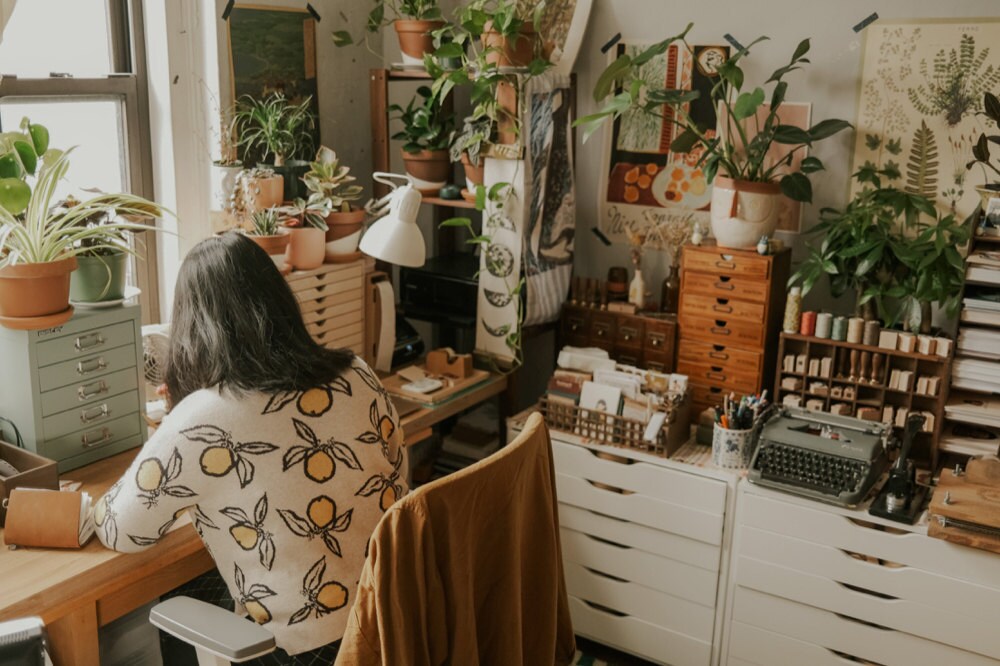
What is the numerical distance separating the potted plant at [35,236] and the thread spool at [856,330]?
194 cm

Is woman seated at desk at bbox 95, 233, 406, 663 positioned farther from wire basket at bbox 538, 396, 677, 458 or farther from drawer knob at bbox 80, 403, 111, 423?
wire basket at bbox 538, 396, 677, 458

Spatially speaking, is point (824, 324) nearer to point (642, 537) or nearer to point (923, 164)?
point (923, 164)

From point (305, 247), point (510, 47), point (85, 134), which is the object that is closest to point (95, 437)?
point (305, 247)

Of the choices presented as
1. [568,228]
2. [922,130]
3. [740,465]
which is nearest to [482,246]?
[568,228]

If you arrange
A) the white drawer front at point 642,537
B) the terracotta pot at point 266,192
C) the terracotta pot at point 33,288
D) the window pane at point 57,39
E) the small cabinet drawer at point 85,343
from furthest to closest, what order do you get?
the white drawer front at point 642,537, the terracotta pot at point 266,192, the window pane at point 57,39, the small cabinet drawer at point 85,343, the terracotta pot at point 33,288

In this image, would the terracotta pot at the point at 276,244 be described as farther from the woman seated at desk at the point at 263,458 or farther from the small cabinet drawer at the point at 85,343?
the woman seated at desk at the point at 263,458

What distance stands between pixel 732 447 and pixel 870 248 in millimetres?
682

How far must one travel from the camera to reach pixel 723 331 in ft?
9.95

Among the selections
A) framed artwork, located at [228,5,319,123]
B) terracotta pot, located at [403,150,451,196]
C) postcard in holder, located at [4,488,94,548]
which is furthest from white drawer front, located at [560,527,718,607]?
framed artwork, located at [228,5,319,123]

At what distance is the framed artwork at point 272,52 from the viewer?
297cm

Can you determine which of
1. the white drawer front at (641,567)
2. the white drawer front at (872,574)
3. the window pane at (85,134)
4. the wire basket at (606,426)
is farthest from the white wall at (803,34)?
the window pane at (85,134)

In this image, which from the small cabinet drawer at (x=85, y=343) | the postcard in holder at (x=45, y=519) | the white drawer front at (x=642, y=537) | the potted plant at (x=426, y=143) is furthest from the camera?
the potted plant at (x=426, y=143)

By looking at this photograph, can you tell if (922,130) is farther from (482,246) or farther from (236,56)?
(236,56)

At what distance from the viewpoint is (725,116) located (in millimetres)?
3139
